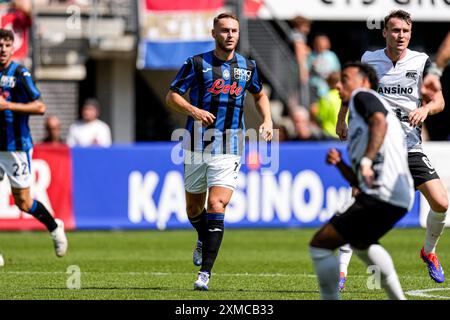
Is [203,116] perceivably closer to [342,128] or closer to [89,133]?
[342,128]

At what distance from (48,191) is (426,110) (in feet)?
29.7

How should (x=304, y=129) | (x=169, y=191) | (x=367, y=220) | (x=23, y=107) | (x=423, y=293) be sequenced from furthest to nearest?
1. (x=304, y=129)
2. (x=169, y=191)
3. (x=23, y=107)
4. (x=423, y=293)
5. (x=367, y=220)


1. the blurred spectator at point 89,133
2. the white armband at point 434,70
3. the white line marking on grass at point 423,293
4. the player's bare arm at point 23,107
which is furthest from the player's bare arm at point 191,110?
the blurred spectator at point 89,133

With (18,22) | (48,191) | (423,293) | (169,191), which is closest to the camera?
(423,293)

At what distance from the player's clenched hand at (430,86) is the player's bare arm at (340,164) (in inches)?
85.0

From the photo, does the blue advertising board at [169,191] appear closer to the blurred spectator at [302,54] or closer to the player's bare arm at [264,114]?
the blurred spectator at [302,54]

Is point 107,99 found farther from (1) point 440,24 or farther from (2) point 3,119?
(2) point 3,119

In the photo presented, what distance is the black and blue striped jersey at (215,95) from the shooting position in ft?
33.5

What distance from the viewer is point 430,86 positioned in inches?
378

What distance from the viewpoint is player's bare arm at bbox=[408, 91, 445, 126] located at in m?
9.65

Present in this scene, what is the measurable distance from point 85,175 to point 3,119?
533 centimetres

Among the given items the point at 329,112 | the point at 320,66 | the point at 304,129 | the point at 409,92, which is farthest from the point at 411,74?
the point at 320,66

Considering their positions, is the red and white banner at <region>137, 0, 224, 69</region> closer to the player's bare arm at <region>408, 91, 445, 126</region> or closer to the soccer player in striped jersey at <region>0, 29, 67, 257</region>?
the soccer player in striped jersey at <region>0, 29, 67, 257</region>
